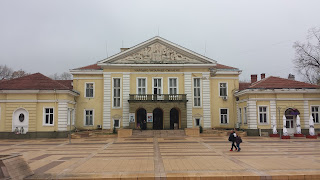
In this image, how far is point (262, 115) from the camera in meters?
33.5

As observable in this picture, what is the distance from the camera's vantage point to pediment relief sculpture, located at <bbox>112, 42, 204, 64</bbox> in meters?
38.8

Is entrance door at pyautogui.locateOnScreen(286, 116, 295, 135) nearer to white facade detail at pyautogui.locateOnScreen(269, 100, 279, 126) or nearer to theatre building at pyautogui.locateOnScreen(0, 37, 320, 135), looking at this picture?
white facade detail at pyautogui.locateOnScreen(269, 100, 279, 126)

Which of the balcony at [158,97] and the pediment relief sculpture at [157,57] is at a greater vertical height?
the pediment relief sculpture at [157,57]

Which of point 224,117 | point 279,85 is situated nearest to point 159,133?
point 224,117

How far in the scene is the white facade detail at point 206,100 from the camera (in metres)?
38.7

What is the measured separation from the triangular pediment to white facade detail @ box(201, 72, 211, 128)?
2.41m

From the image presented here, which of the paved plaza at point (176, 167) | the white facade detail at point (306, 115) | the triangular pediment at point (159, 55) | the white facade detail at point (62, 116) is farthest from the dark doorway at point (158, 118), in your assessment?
the paved plaza at point (176, 167)

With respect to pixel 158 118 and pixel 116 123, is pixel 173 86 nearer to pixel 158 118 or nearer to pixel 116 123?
pixel 158 118

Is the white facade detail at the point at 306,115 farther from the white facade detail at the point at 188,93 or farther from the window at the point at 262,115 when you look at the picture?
the white facade detail at the point at 188,93

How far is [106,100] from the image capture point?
38344mm

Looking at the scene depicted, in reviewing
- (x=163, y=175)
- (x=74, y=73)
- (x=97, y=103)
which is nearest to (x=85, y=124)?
(x=97, y=103)

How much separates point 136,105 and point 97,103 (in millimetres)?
6141

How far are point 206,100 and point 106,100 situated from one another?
14.0m

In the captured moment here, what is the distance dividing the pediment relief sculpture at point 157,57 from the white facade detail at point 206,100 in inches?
101
